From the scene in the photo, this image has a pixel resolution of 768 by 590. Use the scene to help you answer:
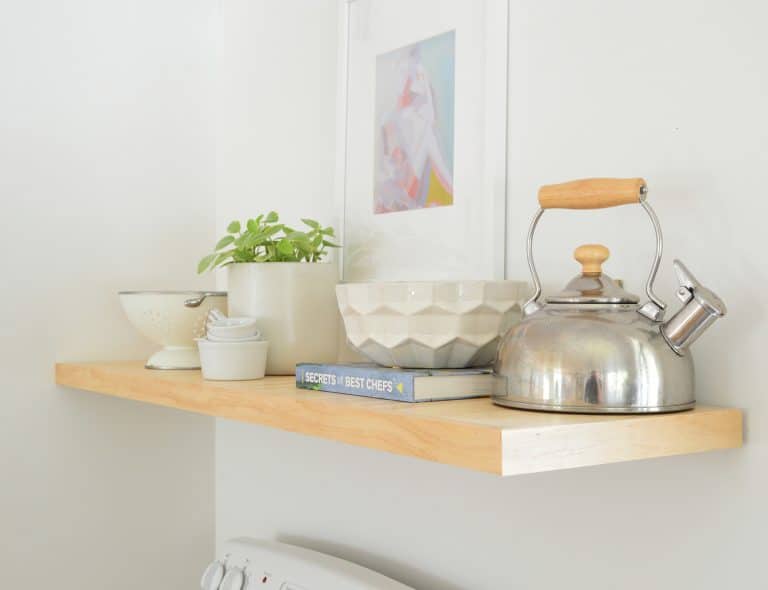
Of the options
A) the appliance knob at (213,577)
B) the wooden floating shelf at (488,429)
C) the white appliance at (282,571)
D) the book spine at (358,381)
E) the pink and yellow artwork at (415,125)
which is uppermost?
the pink and yellow artwork at (415,125)

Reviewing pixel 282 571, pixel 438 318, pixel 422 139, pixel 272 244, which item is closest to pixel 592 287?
pixel 438 318

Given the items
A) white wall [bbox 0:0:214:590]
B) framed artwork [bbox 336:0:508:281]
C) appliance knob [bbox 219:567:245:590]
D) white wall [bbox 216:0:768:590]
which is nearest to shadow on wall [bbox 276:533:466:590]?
white wall [bbox 216:0:768:590]

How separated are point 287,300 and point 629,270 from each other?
50cm

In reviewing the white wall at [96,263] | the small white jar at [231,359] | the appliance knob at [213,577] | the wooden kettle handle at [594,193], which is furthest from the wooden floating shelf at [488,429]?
the white wall at [96,263]

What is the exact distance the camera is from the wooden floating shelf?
750mm

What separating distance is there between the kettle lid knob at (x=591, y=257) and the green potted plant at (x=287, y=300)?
49 centimetres

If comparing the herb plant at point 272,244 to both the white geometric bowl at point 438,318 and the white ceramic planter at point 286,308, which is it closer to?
the white ceramic planter at point 286,308

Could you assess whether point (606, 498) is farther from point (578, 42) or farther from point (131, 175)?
point (131, 175)

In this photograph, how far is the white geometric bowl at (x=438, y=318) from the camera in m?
1.02

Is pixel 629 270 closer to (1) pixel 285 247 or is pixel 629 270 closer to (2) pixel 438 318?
(2) pixel 438 318

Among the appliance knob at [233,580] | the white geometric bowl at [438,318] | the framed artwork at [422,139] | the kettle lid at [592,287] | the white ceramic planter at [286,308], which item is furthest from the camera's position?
the appliance knob at [233,580]

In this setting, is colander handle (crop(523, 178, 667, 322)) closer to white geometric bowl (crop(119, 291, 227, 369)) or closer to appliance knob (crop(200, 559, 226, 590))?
white geometric bowl (crop(119, 291, 227, 369))

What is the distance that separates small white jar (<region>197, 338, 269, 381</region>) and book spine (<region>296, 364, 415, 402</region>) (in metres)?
0.13

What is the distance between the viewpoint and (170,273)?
1.64 meters
